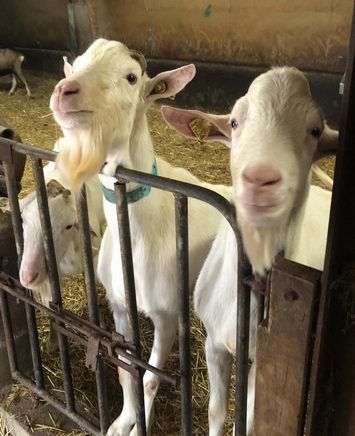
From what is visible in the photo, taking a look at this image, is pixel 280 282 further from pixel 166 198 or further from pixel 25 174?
pixel 25 174

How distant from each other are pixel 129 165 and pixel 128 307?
2.01 feet

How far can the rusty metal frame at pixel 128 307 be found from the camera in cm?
154

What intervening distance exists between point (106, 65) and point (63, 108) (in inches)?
14.4

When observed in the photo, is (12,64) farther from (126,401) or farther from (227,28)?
(126,401)

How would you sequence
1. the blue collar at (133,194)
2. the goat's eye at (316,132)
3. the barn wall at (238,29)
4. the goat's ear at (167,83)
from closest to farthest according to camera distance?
the goat's eye at (316,132) < the blue collar at (133,194) < the goat's ear at (167,83) < the barn wall at (238,29)

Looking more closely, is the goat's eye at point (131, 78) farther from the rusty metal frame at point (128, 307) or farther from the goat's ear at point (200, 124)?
the rusty metal frame at point (128, 307)

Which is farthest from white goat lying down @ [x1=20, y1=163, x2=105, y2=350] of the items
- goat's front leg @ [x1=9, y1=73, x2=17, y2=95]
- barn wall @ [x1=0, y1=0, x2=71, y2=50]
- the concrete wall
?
barn wall @ [x1=0, y1=0, x2=71, y2=50]

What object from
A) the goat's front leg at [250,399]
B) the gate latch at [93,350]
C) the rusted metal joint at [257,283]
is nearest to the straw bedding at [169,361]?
the goat's front leg at [250,399]

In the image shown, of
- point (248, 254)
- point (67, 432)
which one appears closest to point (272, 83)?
point (248, 254)

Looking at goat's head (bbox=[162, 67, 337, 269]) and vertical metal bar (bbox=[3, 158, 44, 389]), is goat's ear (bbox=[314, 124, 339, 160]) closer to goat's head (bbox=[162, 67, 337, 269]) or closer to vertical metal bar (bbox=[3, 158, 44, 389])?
goat's head (bbox=[162, 67, 337, 269])

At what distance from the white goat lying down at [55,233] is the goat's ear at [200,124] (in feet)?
→ 2.19

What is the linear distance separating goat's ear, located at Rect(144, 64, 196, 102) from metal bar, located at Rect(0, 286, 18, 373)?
116cm

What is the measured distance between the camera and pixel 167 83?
2402mm

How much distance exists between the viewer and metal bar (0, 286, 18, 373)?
248 cm
